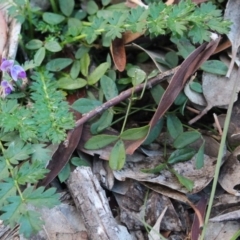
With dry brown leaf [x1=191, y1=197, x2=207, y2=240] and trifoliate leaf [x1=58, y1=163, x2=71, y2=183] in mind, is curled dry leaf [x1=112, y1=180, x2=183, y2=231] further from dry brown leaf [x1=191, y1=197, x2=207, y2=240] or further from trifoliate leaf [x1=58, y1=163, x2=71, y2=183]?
trifoliate leaf [x1=58, y1=163, x2=71, y2=183]

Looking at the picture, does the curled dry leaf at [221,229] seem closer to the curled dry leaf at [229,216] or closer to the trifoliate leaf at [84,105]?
the curled dry leaf at [229,216]

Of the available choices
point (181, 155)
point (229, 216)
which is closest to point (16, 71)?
point (181, 155)

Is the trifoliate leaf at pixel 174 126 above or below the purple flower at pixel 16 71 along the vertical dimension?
below

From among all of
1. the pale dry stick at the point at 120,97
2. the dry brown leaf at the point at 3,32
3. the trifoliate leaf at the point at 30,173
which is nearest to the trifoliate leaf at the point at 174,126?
the pale dry stick at the point at 120,97

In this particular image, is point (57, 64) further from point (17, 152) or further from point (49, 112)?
point (17, 152)

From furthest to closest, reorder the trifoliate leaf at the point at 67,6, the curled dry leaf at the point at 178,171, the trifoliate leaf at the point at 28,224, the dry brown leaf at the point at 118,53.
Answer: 1. the trifoliate leaf at the point at 67,6
2. the dry brown leaf at the point at 118,53
3. the curled dry leaf at the point at 178,171
4. the trifoliate leaf at the point at 28,224

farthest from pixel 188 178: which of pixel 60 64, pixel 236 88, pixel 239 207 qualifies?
pixel 60 64
